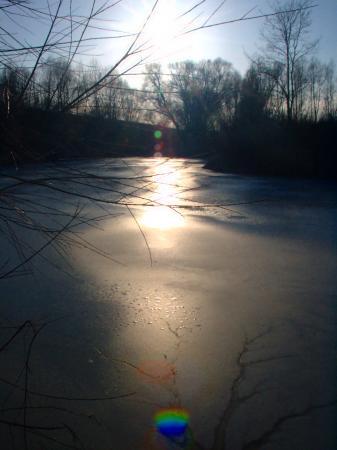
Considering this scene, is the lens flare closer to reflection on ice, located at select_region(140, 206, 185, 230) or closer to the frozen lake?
the frozen lake

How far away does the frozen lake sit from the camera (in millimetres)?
2400

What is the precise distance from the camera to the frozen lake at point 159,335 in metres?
2.40

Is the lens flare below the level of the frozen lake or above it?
below

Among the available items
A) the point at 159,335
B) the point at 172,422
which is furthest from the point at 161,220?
the point at 172,422

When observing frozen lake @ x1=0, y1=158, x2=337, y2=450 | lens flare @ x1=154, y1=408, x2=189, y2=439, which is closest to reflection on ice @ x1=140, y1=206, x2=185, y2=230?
frozen lake @ x1=0, y1=158, x2=337, y2=450

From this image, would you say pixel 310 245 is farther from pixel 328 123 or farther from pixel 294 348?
pixel 328 123

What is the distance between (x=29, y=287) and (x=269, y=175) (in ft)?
50.7

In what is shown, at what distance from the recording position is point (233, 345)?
3400mm

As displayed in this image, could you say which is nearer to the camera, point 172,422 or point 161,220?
point 172,422

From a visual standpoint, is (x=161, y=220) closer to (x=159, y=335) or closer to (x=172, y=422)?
(x=159, y=335)

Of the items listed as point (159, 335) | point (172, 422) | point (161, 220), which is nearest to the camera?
point (172, 422)

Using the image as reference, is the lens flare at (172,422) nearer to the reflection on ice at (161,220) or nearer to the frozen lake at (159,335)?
the frozen lake at (159,335)

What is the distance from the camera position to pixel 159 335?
3600mm

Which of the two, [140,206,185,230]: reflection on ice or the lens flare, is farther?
[140,206,185,230]: reflection on ice
